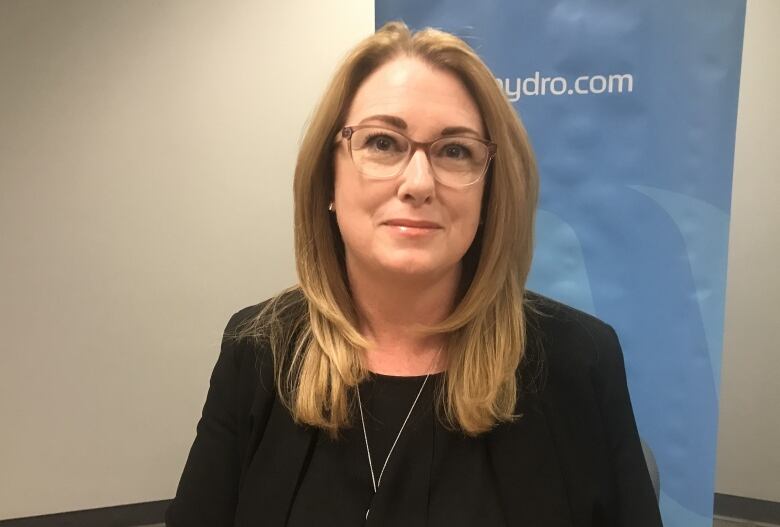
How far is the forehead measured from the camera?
3.44ft

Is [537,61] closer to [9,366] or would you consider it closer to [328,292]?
[328,292]

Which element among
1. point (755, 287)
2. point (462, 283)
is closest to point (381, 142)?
point (462, 283)

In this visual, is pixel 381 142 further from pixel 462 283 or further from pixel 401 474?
pixel 401 474

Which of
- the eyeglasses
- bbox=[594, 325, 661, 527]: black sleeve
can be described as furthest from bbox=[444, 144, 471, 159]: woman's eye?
bbox=[594, 325, 661, 527]: black sleeve

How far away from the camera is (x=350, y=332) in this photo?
1160 mm

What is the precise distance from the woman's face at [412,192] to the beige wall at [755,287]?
67.6 inches

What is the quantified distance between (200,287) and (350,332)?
53.2 inches

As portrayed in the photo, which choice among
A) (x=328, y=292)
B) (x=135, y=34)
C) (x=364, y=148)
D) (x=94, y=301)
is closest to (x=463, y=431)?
(x=328, y=292)

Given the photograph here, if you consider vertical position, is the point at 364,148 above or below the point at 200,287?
above

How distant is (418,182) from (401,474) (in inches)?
20.3

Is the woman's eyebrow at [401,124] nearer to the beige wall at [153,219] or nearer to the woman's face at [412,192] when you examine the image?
the woman's face at [412,192]

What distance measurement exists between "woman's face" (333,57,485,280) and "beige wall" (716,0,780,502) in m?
1.72

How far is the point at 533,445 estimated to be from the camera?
42.3 inches

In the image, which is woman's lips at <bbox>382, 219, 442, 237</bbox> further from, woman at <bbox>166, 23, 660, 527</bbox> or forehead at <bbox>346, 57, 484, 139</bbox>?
forehead at <bbox>346, 57, 484, 139</bbox>
